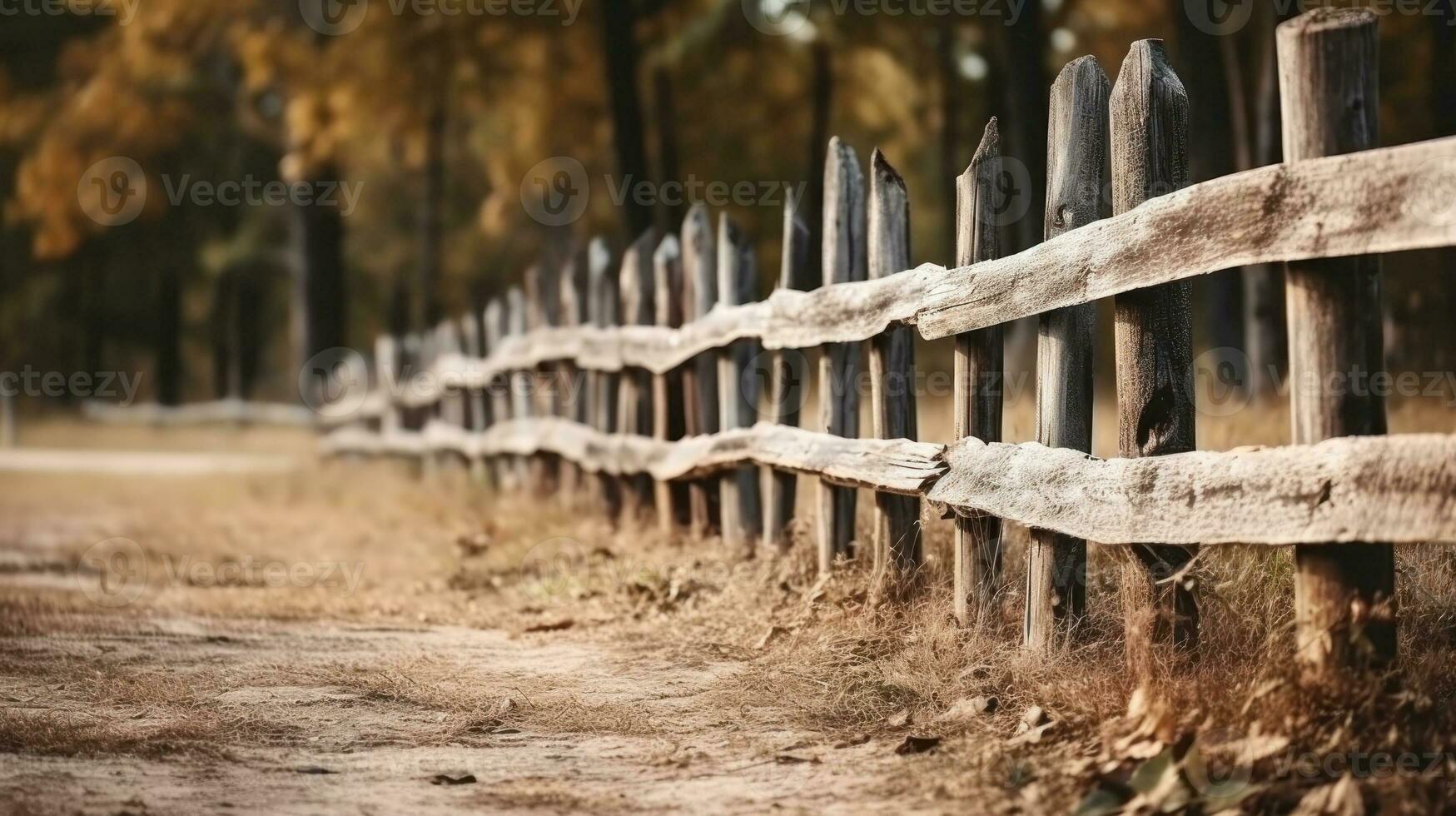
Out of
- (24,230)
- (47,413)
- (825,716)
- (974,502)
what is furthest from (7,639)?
(47,413)

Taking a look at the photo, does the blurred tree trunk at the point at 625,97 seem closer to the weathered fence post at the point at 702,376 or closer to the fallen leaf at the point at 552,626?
the weathered fence post at the point at 702,376

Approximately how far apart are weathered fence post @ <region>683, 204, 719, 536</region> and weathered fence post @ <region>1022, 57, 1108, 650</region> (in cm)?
331

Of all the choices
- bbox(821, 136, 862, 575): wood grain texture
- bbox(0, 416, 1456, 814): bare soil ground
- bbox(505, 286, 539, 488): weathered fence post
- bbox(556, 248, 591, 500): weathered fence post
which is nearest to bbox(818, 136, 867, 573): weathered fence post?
bbox(821, 136, 862, 575): wood grain texture

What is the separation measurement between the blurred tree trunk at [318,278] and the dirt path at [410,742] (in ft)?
46.8

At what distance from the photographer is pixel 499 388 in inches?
461

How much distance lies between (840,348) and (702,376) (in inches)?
67.4

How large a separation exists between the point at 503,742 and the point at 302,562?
16.0ft

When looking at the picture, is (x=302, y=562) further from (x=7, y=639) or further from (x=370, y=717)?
(x=370, y=717)

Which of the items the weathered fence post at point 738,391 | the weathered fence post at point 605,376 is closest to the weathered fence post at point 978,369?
the weathered fence post at point 738,391

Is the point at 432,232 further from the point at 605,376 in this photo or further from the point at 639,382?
the point at 639,382

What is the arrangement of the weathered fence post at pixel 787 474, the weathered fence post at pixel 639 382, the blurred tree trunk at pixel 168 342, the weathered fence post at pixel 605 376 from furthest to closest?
the blurred tree trunk at pixel 168 342
the weathered fence post at pixel 605 376
the weathered fence post at pixel 639 382
the weathered fence post at pixel 787 474

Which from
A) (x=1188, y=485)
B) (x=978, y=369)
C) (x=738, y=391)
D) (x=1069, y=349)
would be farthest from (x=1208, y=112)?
(x=1188, y=485)

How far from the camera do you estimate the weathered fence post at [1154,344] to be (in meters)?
4.11

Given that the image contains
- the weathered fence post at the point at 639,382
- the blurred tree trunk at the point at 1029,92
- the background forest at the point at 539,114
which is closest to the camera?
the weathered fence post at the point at 639,382
